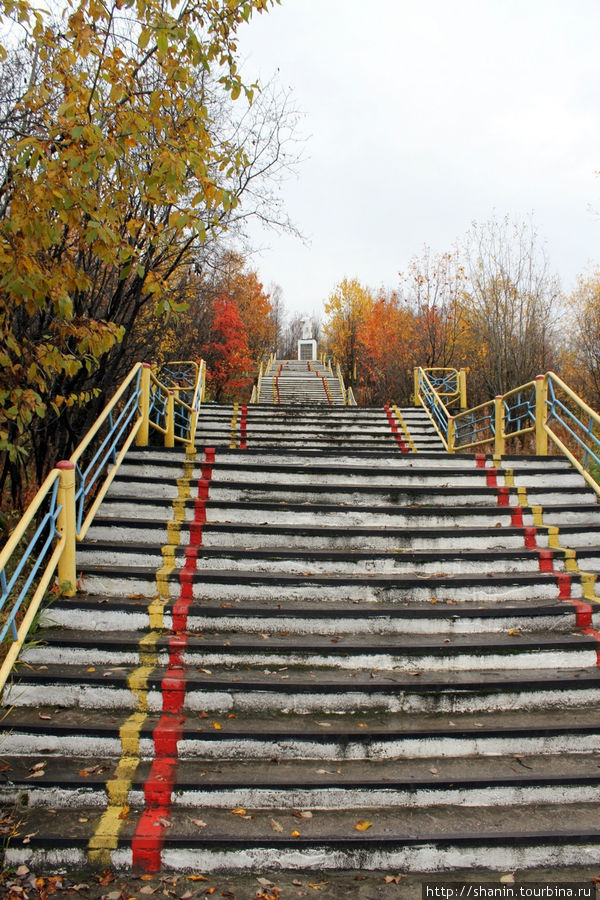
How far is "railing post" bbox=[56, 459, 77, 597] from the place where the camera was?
504 centimetres

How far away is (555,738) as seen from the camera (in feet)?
13.8

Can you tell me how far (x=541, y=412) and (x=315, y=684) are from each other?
217 inches

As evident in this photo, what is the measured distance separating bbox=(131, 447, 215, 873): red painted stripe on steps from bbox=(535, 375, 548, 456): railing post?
5424 millimetres

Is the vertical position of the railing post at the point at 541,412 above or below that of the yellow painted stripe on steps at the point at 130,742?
above

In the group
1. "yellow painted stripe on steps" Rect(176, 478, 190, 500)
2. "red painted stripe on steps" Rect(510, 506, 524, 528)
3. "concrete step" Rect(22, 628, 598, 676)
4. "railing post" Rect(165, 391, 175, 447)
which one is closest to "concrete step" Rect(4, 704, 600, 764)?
"concrete step" Rect(22, 628, 598, 676)

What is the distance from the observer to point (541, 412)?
8.03 metres

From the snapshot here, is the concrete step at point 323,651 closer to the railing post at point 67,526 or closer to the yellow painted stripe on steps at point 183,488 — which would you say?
the railing post at point 67,526

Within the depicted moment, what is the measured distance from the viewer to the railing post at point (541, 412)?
791cm

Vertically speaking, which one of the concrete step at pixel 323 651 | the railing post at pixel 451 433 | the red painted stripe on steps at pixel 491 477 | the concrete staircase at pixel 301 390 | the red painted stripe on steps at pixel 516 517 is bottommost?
the concrete step at pixel 323 651

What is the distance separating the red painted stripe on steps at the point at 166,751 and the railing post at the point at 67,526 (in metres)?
1.00

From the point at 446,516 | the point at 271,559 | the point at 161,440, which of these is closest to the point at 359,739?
the point at 271,559

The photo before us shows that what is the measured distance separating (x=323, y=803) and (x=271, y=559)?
7.88 ft

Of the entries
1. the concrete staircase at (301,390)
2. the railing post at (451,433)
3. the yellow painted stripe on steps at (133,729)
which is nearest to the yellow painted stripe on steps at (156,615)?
the yellow painted stripe on steps at (133,729)

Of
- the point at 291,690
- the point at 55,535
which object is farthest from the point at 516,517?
the point at 55,535
